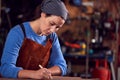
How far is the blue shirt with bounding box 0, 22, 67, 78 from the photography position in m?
1.81

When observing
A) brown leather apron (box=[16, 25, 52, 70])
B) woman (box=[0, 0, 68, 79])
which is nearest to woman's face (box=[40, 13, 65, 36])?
woman (box=[0, 0, 68, 79])

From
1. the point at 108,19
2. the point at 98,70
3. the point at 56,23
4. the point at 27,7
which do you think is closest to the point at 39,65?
the point at 56,23

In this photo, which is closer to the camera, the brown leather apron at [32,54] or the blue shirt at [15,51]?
the blue shirt at [15,51]

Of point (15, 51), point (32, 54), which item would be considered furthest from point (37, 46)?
point (15, 51)

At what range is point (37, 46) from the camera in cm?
198

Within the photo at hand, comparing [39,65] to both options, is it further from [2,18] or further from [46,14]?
[2,18]

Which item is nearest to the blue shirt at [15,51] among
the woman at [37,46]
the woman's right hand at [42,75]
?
the woman at [37,46]

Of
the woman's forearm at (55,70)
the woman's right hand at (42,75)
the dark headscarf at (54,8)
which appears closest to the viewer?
the woman's right hand at (42,75)

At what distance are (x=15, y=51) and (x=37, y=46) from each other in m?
0.16

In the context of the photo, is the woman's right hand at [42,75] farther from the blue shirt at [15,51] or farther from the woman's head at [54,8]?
the woman's head at [54,8]

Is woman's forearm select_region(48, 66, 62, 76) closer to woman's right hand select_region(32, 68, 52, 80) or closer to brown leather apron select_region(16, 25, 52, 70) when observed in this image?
brown leather apron select_region(16, 25, 52, 70)

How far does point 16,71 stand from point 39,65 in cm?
21

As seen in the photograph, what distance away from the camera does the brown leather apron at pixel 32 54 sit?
6.41 feet

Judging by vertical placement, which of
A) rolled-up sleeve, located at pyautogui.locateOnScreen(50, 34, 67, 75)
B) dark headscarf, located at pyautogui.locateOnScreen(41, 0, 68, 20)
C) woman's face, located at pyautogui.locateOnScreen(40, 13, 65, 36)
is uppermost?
dark headscarf, located at pyautogui.locateOnScreen(41, 0, 68, 20)
